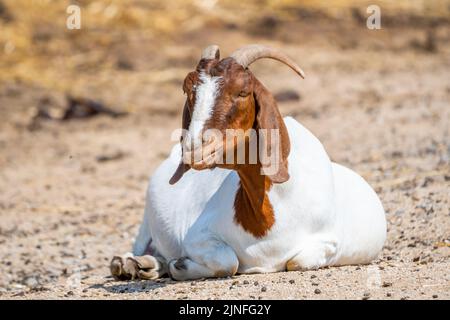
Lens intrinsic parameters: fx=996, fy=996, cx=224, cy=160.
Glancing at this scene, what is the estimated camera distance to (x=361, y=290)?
206 inches

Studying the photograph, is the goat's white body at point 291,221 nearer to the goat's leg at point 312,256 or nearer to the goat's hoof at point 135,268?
the goat's leg at point 312,256

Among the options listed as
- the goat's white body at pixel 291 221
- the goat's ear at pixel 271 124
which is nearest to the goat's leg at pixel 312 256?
the goat's white body at pixel 291 221

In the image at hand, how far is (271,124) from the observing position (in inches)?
218

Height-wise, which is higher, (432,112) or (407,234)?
(432,112)

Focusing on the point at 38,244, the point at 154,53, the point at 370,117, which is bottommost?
the point at 38,244

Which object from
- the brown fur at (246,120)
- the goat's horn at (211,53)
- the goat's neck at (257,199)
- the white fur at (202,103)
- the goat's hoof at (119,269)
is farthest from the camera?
the goat's hoof at (119,269)

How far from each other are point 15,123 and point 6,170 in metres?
2.31

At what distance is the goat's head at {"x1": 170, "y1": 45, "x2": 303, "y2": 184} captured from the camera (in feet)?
17.1

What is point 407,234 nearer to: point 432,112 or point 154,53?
point 432,112

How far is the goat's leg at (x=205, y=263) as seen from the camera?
229 inches

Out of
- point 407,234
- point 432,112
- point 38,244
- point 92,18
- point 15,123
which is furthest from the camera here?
point 92,18

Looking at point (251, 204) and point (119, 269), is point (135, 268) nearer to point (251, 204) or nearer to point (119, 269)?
point (119, 269)

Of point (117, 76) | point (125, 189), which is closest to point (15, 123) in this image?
point (117, 76)

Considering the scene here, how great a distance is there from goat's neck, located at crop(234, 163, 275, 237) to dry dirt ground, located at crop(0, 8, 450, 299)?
0.97ft
